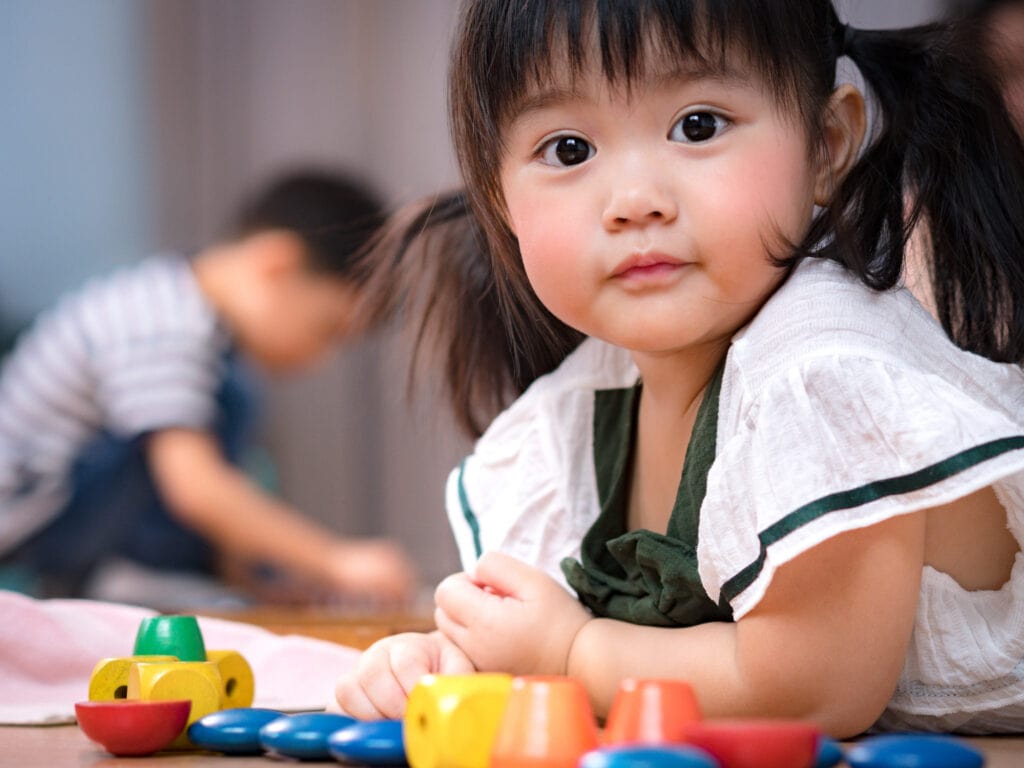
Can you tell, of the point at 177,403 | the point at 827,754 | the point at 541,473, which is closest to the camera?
the point at 827,754

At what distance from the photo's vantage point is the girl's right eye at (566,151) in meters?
0.77

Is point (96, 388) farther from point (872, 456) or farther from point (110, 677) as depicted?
point (872, 456)

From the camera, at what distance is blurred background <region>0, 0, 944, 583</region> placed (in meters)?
2.92

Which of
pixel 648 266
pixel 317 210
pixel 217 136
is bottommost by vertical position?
pixel 648 266

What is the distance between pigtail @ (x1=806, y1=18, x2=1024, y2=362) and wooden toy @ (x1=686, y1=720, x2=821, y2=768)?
0.36 metres

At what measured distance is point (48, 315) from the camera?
2.82 metres

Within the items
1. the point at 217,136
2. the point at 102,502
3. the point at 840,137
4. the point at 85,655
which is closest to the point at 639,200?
the point at 840,137

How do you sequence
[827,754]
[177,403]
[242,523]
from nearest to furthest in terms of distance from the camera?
[827,754]
[177,403]
[242,523]

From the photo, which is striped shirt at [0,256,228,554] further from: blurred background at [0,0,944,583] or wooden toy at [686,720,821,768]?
wooden toy at [686,720,821,768]

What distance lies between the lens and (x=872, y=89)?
0.85m

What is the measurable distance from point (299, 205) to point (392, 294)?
1480 mm

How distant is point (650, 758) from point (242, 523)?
2.05m

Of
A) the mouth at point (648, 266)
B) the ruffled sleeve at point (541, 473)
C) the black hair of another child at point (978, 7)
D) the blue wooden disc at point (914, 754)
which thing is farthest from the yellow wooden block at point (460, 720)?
the black hair of another child at point (978, 7)

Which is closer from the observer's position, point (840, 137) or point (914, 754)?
point (914, 754)
